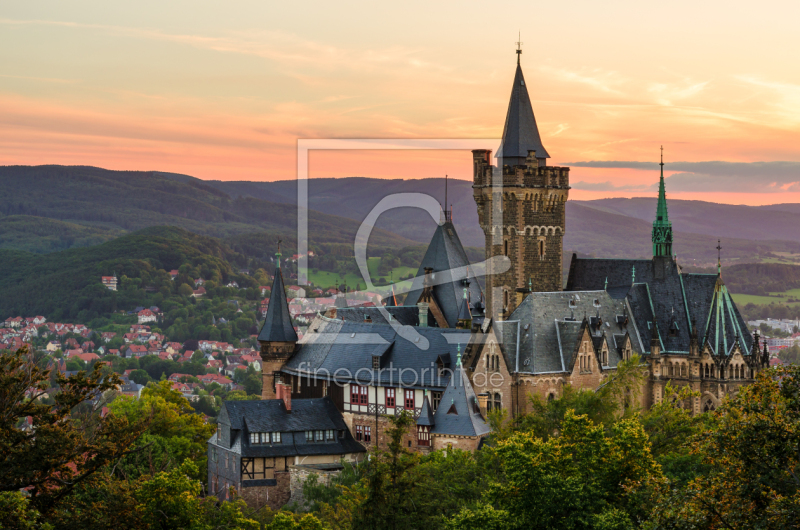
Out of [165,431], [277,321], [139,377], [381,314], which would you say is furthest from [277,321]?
[139,377]

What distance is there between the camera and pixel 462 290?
95250mm

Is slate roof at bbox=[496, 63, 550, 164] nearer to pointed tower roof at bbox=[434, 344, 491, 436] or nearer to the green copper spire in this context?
the green copper spire

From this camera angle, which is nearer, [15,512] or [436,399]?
[15,512]

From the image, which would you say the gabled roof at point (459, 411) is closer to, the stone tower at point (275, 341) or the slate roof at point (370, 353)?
the slate roof at point (370, 353)

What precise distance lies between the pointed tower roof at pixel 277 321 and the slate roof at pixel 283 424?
7.99 m

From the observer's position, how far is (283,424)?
77500 millimetres

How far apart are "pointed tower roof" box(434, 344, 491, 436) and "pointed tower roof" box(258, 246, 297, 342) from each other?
61.0 feet

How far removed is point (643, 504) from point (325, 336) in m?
45.2

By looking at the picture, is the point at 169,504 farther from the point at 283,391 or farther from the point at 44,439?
the point at 283,391

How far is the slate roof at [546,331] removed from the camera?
76.1m

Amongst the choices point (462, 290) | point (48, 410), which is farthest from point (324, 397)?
point (48, 410)

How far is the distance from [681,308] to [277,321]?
3219cm

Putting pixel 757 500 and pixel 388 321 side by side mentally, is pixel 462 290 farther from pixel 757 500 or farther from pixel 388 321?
pixel 757 500

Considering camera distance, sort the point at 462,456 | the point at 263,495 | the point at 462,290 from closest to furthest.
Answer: the point at 462,456, the point at 263,495, the point at 462,290
